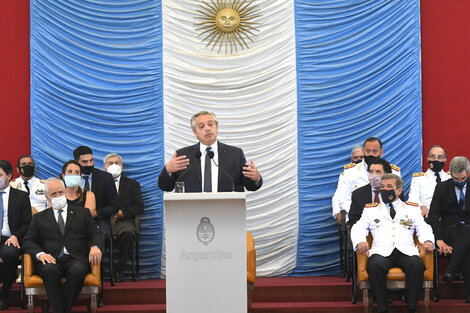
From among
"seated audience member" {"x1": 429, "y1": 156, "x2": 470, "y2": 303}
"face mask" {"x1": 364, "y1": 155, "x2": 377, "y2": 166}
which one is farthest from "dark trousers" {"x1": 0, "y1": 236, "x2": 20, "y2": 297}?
"seated audience member" {"x1": 429, "y1": 156, "x2": 470, "y2": 303}

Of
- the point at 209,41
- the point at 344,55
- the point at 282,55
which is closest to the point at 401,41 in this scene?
the point at 344,55

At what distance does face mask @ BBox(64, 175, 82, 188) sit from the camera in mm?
6664

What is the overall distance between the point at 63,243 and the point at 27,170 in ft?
5.62

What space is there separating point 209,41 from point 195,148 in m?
3.11

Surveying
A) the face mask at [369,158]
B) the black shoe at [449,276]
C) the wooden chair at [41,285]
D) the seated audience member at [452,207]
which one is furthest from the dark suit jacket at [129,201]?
the black shoe at [449,276]

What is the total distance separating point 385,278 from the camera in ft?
19.8

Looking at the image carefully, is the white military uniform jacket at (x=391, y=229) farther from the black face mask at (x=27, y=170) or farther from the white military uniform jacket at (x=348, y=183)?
the black face mask at (x=27, y=170)

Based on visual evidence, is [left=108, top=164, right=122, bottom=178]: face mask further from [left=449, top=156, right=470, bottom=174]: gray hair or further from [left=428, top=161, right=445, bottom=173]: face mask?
[left=449, top=156, right=470, bottom=174]: gray hair

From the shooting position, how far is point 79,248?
20.4 ft

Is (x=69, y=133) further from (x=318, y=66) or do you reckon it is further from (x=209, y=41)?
(x=318, y=66)

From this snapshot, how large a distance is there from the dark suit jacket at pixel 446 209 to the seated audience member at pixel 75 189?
10.6ft

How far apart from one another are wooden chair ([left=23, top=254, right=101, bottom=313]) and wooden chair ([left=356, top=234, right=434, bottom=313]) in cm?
219

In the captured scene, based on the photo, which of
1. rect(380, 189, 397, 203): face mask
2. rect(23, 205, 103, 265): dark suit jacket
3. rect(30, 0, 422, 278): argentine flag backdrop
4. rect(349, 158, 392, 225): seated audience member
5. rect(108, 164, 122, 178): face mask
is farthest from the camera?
rect(30, 0, 422, 278): argentine flag backdrop

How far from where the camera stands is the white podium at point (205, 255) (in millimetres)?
4582
